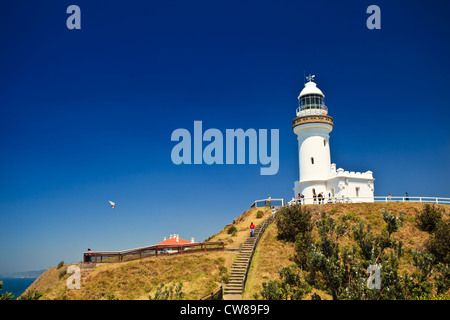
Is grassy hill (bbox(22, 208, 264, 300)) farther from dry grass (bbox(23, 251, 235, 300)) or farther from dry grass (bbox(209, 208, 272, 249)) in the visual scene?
dry grass (bbox(209, 208, 272, 249))

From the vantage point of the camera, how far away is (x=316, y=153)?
133 ft

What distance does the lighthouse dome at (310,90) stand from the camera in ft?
137

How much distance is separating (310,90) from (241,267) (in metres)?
25.8

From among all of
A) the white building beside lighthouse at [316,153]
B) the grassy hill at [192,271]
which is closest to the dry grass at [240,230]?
the grassy hill at [192,271]

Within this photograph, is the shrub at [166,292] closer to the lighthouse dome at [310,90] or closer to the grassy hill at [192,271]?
the grassy hill at [192,271]

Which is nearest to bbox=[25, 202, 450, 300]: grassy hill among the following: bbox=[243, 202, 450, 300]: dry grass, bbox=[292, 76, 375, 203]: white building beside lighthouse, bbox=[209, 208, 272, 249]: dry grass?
bbox=[243, 202, 450, 300]: dry grass

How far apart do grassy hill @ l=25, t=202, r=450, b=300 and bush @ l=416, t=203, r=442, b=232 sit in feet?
2.04

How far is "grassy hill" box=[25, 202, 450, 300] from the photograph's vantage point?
74.3 ft

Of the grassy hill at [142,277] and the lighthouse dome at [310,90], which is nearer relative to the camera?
the grassy hill at [142,277]

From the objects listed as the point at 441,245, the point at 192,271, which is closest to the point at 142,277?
the point at 192,271
